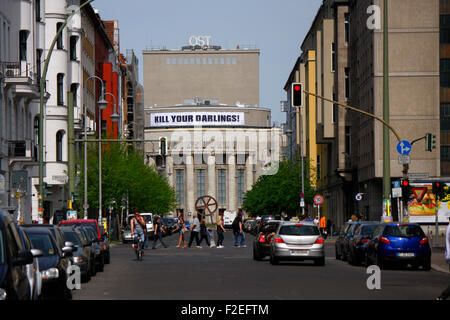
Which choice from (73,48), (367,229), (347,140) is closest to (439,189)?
(367,229)

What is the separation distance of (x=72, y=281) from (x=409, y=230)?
11783 mm

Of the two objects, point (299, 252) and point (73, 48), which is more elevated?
point (73, 48)

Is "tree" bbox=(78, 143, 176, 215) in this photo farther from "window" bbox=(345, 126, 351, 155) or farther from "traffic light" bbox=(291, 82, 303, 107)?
"traffic light" bbox=(291, 82, 303, 107)

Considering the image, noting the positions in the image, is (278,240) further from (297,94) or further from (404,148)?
(404,148)

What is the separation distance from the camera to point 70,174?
49531 mm

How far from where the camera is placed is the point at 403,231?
33219mm

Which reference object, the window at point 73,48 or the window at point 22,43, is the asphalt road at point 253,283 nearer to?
the window at point 22,43

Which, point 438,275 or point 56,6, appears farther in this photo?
point 56,6

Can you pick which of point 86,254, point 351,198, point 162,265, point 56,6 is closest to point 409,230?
point 162,265

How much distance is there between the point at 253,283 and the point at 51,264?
7138 mm

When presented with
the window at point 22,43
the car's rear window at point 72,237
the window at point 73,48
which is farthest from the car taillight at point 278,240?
the window at point 73,48

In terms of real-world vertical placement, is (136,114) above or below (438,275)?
above

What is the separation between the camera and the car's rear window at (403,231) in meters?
33.1
